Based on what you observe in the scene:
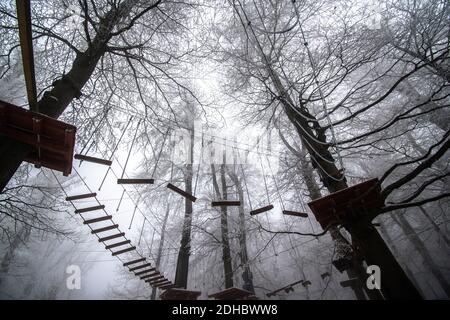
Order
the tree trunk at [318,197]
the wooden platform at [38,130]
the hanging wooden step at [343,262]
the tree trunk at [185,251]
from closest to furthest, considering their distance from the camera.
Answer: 1. the wooden platform at [38,130]
2. the hanging wooden step at [343,262]
3. the tree trunk at [318,197]
4. the tree trunk at [185,251]

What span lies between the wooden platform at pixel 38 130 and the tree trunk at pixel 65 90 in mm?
263

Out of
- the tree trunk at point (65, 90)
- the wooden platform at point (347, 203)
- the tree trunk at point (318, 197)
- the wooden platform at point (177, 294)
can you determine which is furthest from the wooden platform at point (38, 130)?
the wooden platform at point (177, 294)

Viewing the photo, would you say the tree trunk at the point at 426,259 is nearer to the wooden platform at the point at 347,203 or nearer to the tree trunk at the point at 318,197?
the tree trunk at the point at 318,197

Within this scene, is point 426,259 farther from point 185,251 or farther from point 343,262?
point 185,251

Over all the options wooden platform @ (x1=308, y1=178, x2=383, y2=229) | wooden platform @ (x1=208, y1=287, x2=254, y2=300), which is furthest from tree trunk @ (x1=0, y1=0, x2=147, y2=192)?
wooden platform @ (x1=208, y1=287, x2=254, y2=300)

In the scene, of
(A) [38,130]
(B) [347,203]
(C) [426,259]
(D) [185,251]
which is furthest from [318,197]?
(C) [426,259]

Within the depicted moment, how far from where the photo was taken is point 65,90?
14.7ft

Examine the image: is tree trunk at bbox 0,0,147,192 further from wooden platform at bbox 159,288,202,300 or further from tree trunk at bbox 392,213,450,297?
tree trunk at bbox 392,213,450,297

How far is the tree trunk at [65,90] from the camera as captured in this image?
3280 mm

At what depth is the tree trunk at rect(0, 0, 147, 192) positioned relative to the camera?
3.28 metres

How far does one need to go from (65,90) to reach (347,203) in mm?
5355

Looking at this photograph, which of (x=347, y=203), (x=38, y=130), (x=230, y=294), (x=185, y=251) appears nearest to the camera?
(x=38, y=130)
